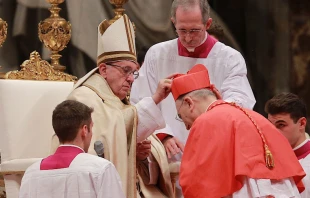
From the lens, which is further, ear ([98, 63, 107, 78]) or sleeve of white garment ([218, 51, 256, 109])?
sleeve of white garment ([218, 51, 256, 109])

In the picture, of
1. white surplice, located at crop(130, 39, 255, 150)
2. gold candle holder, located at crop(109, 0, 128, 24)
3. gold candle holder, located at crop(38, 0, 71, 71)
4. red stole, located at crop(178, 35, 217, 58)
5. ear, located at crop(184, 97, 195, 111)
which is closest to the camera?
ear, located at crop(184, 97, 195, 111)

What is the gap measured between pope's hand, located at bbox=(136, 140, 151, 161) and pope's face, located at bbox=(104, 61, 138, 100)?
0.37m

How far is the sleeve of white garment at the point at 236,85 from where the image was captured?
673 cm

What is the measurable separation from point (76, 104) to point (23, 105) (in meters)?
2.05

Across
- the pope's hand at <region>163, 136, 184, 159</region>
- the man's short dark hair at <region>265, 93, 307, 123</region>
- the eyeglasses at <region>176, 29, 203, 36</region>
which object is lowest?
the pope's hand at <region>163, 136, 184, 159</region>

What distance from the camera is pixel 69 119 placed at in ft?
16.4

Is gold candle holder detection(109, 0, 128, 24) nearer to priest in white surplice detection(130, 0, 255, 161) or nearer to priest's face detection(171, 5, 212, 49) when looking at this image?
priest in white surplice detection(130, 0, 255, 161)

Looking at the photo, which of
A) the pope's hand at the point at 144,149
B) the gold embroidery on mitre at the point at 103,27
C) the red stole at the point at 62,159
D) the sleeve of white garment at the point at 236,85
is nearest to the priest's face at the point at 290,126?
the sleeve of white garment at the point at 236,85

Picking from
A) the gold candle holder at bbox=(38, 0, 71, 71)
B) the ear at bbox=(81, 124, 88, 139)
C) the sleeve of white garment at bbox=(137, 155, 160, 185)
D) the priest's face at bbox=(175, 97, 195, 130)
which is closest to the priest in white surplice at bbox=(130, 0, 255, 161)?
the sleeve of white garment at bbox=(137, 155, 160, 185)

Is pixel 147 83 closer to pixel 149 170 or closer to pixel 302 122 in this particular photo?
pixel 149 170

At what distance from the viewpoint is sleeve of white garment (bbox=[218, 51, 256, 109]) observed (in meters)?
6.73

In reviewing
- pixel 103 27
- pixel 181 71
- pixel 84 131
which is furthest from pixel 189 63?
pixel 84 131

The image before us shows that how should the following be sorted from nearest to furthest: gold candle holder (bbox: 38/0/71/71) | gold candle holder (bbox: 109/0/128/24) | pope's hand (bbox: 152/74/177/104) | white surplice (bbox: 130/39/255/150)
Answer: pope's hand (bbox: 152/74/177/104)
white surplice (bbox: 130/39/255/150)
gold candle holder (bbox: 38/0/71/71)
gold candle holder (bbox: 109/0/128/24)

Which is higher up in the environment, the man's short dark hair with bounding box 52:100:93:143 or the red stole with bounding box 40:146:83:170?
the man's short dark hair with bounding box 52:100:93:143
